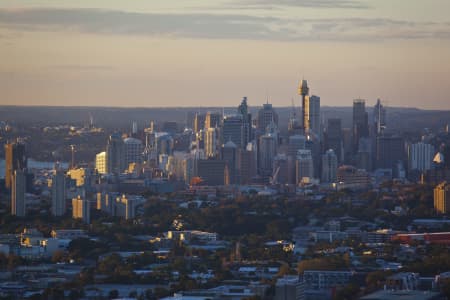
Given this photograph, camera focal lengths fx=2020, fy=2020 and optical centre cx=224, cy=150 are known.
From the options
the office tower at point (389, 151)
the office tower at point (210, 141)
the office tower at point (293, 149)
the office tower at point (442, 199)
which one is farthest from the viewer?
the office tower at point (210, 141)

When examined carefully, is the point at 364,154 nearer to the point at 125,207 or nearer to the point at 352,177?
the point at 352,177

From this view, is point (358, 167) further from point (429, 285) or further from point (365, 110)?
point (429, 285)

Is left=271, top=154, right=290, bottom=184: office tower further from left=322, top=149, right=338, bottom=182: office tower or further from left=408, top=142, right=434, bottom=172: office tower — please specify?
left=408, top=142, right=434, bottom=172: office tower

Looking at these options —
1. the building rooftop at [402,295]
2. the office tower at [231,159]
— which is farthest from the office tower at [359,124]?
the building rooftop at [402,295]

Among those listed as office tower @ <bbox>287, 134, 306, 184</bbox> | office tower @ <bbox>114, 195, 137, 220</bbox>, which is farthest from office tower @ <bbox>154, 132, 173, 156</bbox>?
office tower @ <bbox>114, 195, 137, 220</bbox>

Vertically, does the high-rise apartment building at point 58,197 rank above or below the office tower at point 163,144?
below

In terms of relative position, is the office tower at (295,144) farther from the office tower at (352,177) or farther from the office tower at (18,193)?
the office tower at (18,193)

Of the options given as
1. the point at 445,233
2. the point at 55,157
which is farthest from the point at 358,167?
the point at 445,233
